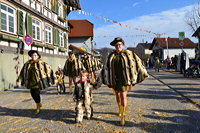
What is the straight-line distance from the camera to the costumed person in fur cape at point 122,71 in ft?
12.8

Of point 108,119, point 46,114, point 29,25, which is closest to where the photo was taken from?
point 108,119

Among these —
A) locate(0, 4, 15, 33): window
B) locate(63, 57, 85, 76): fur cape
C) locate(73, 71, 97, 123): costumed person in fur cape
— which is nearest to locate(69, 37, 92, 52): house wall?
locate(0, 4, 15, 33): window

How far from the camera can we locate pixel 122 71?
3922 mm

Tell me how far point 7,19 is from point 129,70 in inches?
349

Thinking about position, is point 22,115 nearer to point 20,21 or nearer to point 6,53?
point 6,53

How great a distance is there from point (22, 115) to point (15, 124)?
75 centimetres

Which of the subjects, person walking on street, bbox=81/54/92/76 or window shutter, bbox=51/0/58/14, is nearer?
person walking on street, bbox=81/54/92/76

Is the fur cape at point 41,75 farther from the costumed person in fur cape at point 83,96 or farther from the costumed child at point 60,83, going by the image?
the costumed child at point 60,83

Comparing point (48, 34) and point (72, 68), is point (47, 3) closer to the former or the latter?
point (48, 34)

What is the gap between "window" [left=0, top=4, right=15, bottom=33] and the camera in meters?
9.71

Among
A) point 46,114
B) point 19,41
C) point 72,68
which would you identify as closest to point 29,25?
point 19,41

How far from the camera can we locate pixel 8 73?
32.7 feet

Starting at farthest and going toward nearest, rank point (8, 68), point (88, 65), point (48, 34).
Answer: point (48, 34)
point (8, 68)
point (88, 65)

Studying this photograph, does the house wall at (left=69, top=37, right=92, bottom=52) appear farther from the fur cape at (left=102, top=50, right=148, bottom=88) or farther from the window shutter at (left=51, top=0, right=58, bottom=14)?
the fur cape at (left=102, top=50, right=148, bottom=88)
